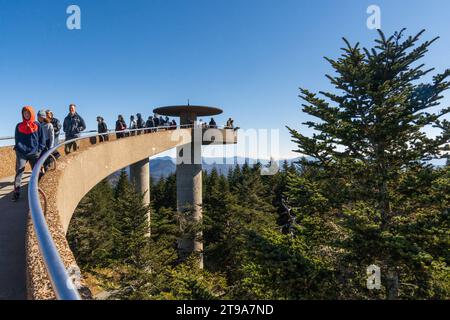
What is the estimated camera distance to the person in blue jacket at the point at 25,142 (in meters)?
6.29

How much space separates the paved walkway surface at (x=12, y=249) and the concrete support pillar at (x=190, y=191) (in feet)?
54.6

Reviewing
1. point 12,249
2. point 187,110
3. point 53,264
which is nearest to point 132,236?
point 12,249

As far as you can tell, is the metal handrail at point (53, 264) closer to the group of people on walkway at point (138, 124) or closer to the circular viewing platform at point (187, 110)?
the group of people on walkway at point (138, 124)

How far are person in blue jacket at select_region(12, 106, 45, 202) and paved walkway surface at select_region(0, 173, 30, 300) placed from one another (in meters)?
0.54

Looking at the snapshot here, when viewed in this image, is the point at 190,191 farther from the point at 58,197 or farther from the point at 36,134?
the point at 58,197

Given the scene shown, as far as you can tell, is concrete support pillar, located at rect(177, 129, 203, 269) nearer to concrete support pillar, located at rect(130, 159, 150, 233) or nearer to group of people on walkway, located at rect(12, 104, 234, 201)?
concrete support pillar, located at rect(130, 159, 150, 233)

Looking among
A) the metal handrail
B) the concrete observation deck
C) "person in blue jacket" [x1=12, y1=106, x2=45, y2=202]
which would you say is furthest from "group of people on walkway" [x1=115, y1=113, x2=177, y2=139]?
the metal handrail

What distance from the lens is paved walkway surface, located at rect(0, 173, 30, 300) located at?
10.4ft

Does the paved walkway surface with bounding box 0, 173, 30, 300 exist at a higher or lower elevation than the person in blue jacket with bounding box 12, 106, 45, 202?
lower

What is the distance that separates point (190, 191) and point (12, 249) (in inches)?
757

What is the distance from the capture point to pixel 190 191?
915 inches

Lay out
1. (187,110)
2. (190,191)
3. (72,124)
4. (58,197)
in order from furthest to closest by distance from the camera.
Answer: (187,110)
(190,191)
(72,124)
(58,197)
